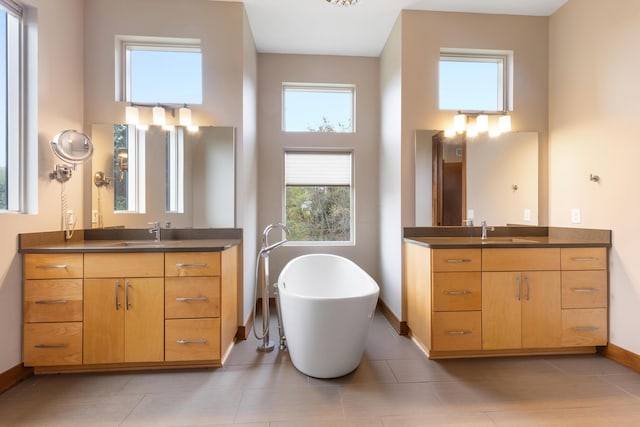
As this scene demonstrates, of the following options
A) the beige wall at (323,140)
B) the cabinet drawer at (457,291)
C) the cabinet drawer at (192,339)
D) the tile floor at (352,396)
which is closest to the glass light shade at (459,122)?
the beige wall at (323,140)

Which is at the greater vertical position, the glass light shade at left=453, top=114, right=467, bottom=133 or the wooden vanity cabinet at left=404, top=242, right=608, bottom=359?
the glass light shade at left=453, top=114, right=467, bottom=133

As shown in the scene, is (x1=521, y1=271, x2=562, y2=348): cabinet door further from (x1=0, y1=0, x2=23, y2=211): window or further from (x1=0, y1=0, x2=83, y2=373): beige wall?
(x1=0, y1=0, x2=23, y2=211): window

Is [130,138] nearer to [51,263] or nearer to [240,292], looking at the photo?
[51,263]

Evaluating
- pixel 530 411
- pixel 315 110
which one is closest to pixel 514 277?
pixel 530 411

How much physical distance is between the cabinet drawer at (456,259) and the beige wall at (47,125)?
9.22 feet

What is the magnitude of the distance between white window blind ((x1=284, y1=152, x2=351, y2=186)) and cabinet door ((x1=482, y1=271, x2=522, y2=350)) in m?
1.89

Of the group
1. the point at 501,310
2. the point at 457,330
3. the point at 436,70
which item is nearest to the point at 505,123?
the point at 436,70

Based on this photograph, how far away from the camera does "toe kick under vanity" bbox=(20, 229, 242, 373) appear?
1973 mm

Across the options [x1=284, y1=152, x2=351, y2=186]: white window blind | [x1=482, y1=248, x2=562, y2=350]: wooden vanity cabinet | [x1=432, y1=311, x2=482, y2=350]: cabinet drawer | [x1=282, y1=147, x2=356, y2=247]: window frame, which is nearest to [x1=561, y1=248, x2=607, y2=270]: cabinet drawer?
[x1=482, y1=248, x2=562, y2=350]: wooden vanity cabinet

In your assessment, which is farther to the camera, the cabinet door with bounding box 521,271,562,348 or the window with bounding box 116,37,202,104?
the window with bounding box 116,37,202,104

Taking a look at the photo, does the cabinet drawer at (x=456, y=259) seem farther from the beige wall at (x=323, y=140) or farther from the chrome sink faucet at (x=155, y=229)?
the chrome sink faucet at (x=155, y=229)

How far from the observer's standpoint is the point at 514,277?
2244 mm

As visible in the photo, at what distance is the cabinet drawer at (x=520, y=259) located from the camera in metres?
2.24

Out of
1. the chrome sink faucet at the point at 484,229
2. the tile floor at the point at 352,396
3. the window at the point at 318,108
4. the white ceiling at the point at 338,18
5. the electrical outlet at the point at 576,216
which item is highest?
the white ceiling at the point at 338,18
